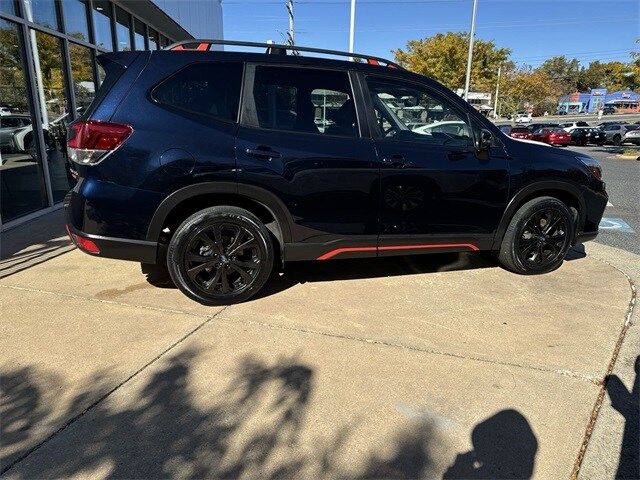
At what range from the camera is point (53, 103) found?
7.36 meters

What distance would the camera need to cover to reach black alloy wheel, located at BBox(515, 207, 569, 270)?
452 centimetres

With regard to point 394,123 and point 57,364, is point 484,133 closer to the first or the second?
point 394,123

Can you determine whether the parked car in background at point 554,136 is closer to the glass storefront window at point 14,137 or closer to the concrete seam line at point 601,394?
the concrete seam line at point 601,394

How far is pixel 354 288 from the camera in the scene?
4.25 metres

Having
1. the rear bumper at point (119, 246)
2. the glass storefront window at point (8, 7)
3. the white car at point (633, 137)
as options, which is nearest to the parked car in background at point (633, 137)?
the white car at point (633, 137)

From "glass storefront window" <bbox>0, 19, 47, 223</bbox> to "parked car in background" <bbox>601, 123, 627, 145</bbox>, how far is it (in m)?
32.1

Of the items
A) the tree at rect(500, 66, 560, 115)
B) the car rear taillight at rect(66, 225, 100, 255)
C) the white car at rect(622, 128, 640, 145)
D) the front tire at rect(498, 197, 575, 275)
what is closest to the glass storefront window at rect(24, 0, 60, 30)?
the car rear taillight at rect(66, 225, 100, 255)

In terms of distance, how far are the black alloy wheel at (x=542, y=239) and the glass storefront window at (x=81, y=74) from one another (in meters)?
6.89

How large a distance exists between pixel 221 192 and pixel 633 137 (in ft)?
102

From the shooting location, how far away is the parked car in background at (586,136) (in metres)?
30.4

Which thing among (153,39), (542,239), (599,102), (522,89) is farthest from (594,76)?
(542,239)

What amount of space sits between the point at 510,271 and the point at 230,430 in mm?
3401

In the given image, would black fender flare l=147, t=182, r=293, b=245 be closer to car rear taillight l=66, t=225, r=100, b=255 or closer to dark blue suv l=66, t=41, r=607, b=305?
dark blue suv l=66, t=41, r=607, b=305

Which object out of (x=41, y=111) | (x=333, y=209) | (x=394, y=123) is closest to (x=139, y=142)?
(x=333, y=209)
